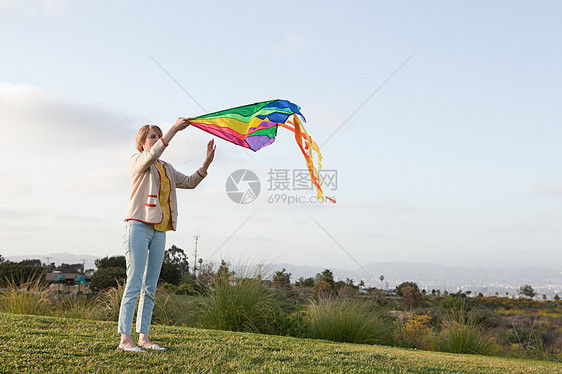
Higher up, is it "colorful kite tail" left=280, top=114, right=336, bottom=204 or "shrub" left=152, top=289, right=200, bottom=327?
"colorful kite tail" left=280, top=114, right=336, bottom=204

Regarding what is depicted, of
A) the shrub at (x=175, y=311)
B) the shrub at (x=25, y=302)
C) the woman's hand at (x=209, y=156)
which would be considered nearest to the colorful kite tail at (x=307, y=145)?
the woman's hand at (x=209, y=156)

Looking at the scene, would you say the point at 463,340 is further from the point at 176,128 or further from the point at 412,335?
the point at 176,128

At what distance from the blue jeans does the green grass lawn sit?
0.37 metres

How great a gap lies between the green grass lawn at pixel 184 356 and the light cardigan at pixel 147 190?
1231 mm

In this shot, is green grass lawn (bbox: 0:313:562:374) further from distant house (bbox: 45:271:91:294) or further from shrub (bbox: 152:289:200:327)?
distant house (bbox: 45:271:91:294)

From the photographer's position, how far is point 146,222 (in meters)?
4.25

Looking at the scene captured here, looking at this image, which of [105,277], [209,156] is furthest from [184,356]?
[105,277]

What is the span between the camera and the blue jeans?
4238 mm

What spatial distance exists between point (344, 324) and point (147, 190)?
17.6ft

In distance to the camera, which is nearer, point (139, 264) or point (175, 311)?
point (139, 264)

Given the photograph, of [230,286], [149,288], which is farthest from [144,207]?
[230,286]

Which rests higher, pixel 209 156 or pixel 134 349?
pixel 209 156

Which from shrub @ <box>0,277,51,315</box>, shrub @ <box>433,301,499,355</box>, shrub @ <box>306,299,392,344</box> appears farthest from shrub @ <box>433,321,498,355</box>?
shrub @ <box>0,277,51,315</box>

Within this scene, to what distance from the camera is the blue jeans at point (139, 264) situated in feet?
13.9
